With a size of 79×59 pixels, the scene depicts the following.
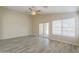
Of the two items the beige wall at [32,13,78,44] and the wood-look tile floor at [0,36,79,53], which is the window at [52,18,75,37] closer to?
the beige wall at [32,13,78,44]

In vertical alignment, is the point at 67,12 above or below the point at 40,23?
above

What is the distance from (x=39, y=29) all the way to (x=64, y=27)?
57cm

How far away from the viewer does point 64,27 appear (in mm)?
2109

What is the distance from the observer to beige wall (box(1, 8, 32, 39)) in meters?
2.10

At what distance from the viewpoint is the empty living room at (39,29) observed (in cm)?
209

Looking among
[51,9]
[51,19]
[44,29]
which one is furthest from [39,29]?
[51,9]

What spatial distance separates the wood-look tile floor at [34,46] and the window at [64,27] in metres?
0.24

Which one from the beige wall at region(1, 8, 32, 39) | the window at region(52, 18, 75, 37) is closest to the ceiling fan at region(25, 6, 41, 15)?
the beige wall at region(1, 8, 32, 39)

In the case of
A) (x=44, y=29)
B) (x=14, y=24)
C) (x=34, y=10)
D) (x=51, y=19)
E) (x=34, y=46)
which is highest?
(x=34, y=10)

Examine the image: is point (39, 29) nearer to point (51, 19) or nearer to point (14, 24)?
point (51, 19)
